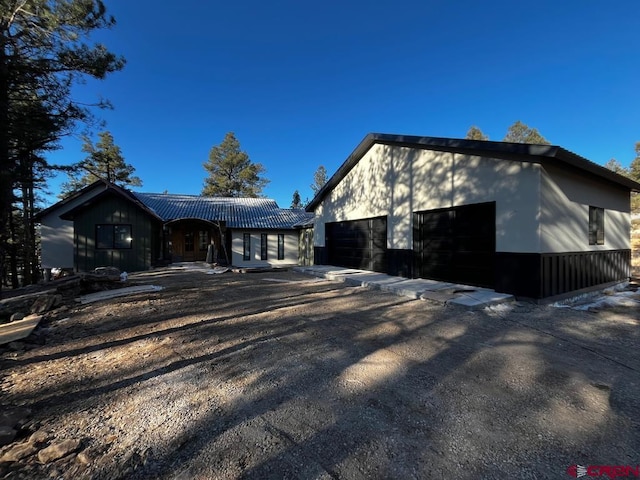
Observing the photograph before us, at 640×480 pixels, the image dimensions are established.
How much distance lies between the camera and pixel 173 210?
2017 cm

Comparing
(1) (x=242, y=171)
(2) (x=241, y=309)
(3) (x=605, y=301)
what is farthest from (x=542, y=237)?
(1) (x=242, y=171)

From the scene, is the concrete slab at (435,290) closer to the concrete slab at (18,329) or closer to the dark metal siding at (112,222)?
the concrete slab at (18,329)

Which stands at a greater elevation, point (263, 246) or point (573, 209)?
point (573, 209)

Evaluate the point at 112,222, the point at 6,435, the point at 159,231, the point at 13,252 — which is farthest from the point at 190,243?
the point at 6,435

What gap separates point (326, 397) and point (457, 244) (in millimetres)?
7205

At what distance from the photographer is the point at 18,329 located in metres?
5.03

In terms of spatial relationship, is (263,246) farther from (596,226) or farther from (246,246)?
(596,226)

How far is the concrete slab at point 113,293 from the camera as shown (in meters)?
7.75

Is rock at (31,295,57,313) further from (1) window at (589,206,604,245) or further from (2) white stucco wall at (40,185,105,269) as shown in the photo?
(2) white stucco wall at (40,185,105,269)

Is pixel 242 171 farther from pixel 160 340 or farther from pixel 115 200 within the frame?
pixel 160 340

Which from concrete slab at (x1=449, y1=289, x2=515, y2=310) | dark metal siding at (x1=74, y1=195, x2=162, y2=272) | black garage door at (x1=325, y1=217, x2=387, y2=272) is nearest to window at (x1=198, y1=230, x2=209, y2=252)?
dark metal siding at (x1=74, y1=195, x2=162, y2=272)

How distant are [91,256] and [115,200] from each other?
3.09 m

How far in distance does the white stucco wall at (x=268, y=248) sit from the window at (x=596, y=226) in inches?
585

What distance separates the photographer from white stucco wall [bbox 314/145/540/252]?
7098 mm
